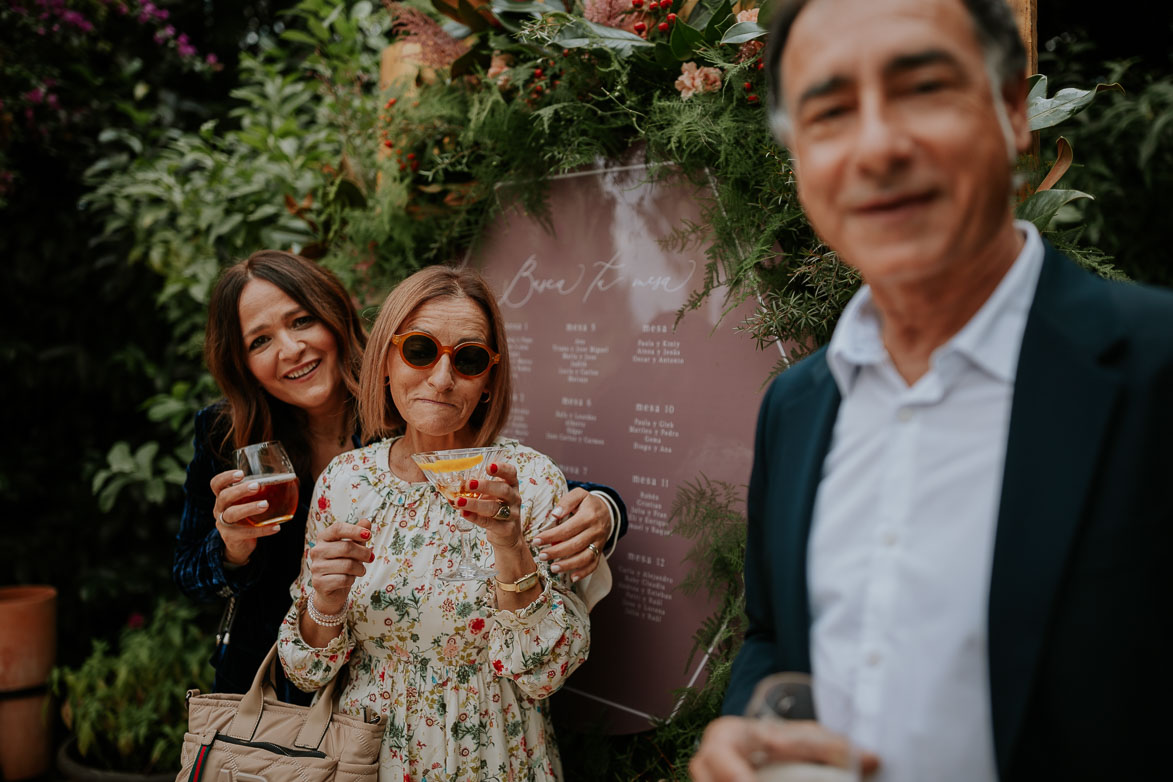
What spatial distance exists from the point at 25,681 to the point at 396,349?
350 centimetres

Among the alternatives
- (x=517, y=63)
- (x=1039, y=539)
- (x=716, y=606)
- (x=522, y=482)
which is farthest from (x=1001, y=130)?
(x=517, y=63)

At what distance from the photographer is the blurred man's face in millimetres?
1037

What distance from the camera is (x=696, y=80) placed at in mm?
2395

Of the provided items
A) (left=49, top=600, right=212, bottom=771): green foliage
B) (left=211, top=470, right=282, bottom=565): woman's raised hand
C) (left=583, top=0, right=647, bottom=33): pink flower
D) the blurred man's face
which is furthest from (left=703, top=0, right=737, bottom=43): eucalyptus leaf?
(left=49, top=600, right=212, bottom=771): green foliage

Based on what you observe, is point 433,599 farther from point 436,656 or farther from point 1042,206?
point 1042,206

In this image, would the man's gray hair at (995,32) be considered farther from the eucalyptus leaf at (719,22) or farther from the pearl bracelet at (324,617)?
the pearl bracelet at (324,617)

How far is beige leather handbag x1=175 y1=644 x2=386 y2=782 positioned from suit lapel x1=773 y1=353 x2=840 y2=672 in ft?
4.16

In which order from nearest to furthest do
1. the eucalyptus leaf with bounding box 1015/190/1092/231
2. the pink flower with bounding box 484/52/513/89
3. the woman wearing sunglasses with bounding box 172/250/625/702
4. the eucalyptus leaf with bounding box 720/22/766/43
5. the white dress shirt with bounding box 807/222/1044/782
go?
1. the white dress shirt with bounding box 807/222/1044/782
2. the eucalyptus leaf with bounding box 1015/190/1092/231
3. the eucalyptus leaf with bounding box 720/22/766/43
4. the woman wearing sunglasses with bounding box 172/250/625/702
5. the pink flower with bounding box 484/52/513/89

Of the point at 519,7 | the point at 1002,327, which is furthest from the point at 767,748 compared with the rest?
the point at 519,7

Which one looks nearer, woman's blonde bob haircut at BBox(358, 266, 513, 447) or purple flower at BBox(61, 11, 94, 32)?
woman's blonde bob haircut at BBox(358, 266, 513, 447)

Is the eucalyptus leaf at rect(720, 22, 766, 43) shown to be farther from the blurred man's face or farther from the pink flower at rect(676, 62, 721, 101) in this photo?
the blurred man's face

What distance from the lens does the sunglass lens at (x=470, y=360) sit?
223cm

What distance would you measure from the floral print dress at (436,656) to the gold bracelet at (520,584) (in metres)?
0.11

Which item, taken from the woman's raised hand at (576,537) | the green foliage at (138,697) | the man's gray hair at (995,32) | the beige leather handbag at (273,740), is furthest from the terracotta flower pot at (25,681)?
the man's gray hair at (995,32)
